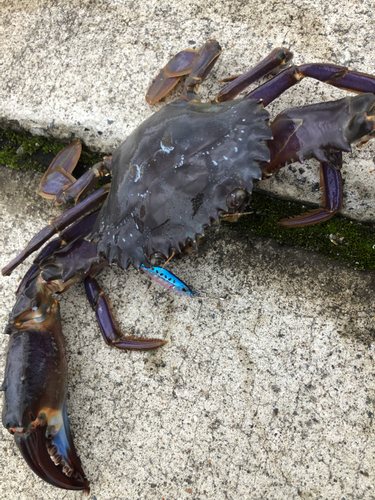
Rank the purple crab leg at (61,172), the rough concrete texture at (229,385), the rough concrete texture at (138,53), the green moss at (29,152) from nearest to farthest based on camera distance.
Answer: the rough concrete texture at (229,385)
the rough concrete texture at (138,53)
the purple crab leg at (61,172)
the green moss at (29,152)

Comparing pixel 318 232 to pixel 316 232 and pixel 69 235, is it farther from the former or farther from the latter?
pixel 69 235

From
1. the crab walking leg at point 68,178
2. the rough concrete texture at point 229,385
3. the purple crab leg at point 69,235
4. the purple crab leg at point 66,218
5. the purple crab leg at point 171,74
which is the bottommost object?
the rough concrete texture at point 229,385

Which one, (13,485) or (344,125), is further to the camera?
(13,485)

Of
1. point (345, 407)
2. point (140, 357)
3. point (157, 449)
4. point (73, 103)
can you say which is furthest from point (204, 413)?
point (73, 103)

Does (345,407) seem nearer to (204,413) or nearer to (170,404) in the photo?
(204,413)

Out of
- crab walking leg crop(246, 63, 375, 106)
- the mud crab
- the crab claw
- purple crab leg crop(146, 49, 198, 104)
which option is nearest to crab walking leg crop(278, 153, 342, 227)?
the mud crab

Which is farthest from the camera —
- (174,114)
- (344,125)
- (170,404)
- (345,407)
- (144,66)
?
(144,66)

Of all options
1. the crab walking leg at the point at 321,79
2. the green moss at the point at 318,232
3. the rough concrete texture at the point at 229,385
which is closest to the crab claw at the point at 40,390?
the rough concrete texture at the point at 229,385

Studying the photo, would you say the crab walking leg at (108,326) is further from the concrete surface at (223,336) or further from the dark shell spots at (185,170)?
the dark shell spots at (185,170)
